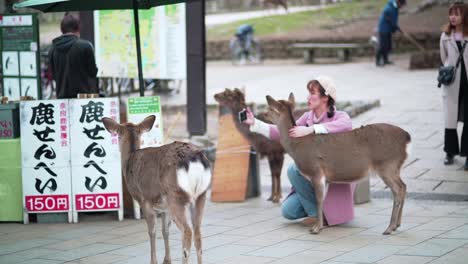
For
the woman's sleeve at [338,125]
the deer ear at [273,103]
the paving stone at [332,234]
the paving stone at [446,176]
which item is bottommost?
the paving stone at [332,234]

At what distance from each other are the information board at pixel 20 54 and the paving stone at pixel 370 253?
4606 mm

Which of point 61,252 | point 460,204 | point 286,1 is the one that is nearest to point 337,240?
point 460,204

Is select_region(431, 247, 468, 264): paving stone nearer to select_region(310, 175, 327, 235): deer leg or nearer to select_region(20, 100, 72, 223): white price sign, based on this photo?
select_region(310, 175, 327, 235): deer leg

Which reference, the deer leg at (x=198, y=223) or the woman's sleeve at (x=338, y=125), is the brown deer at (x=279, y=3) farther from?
the deer leg at (x=198, y=223)

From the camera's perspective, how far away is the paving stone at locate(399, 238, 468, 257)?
669cm

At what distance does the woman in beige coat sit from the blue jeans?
2791 mm

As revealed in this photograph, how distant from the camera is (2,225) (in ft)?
28.3

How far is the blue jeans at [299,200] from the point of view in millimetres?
7906

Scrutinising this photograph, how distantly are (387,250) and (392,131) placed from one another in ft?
4.02

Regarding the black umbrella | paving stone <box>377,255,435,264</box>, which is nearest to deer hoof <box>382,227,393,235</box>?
paving stone <box>377,255,435,264</box>

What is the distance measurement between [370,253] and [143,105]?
9.69 feet

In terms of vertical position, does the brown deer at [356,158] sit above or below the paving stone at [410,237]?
above

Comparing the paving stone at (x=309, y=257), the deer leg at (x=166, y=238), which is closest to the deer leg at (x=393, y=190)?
the paving stone at (x=309, y=257)

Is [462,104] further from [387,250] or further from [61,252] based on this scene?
[61,252]
